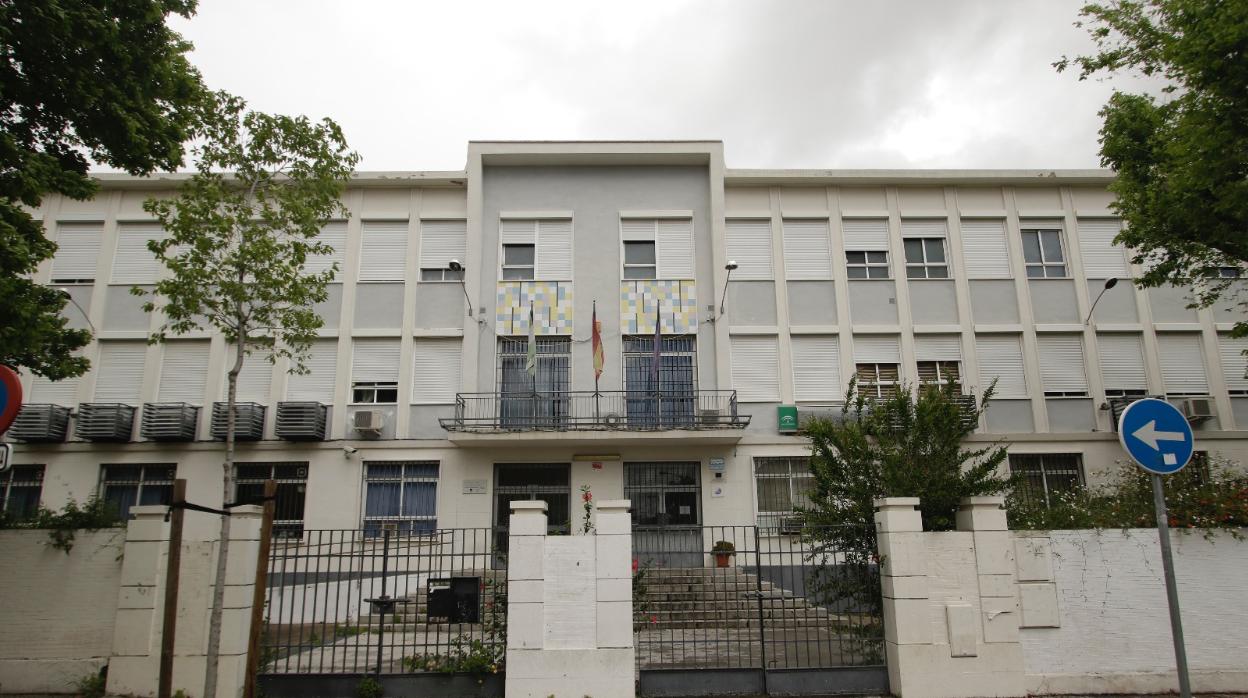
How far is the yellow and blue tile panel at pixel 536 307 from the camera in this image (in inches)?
768

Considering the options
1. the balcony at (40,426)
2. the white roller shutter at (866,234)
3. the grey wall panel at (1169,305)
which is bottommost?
the balcony at (40,426)

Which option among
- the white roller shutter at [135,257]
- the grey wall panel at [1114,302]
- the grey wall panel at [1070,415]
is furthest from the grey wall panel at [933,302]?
the white roller shutter at [135,257]

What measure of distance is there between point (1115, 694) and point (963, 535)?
2.46 meters

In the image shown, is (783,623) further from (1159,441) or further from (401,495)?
(401,495)

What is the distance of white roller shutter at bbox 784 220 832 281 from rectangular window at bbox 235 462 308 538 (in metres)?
13.8

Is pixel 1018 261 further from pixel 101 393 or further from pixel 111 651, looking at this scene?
pixel 101 393

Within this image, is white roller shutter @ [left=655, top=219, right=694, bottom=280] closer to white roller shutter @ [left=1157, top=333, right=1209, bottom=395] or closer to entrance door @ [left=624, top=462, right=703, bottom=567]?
entrance door @ [left=624, top=462, right=703, bottom=567]

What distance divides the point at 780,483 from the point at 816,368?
3.21 meters

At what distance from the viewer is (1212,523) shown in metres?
8.88

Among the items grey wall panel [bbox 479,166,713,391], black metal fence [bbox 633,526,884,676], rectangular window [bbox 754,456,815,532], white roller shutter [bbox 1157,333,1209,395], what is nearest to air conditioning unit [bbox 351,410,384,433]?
grey wall panel [bbox 479,166,713,391]

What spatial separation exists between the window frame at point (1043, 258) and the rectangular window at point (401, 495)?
16875mm

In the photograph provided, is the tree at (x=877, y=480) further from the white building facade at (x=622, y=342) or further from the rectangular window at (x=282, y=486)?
the rectangular window at (x=282, y=486)

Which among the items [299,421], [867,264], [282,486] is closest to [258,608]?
[299,421]

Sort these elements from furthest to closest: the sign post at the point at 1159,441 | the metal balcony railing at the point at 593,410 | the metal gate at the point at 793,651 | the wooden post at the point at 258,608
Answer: the metal balcony railing at the point at 593,410, the metal gate at the point at 793,651, the wooden post at the point at 258,608, the sign post at the point at 1159,441
